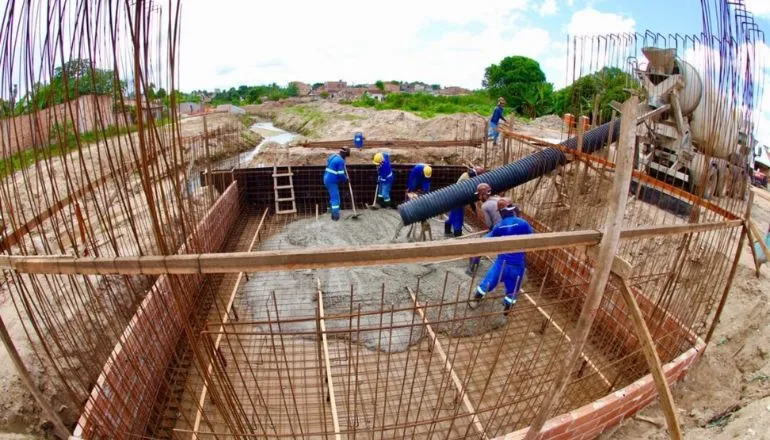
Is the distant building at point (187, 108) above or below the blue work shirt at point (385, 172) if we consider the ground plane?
above

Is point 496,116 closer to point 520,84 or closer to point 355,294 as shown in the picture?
point 355,294

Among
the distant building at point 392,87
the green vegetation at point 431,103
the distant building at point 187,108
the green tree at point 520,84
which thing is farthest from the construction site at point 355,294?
the distant building at point 392,87

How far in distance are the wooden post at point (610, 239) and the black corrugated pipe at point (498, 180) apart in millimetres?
3885

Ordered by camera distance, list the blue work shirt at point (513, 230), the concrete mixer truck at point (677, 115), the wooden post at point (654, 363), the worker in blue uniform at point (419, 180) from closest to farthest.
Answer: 1. the wooden post at point (654, 363)
2. the blue work shirt at point (513, 230)
3. the concrete mixer truck at point (677, 115)
4. the worker in blue uniform at point (419, 180)

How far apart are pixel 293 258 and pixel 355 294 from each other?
10.6 ft

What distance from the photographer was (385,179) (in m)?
8.13

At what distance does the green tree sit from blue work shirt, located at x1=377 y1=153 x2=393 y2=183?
21.8 meters

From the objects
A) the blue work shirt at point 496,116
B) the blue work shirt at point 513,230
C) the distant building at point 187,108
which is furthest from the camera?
the distant building at point 187,108

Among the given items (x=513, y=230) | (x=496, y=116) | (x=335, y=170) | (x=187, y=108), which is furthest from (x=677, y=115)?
(x=187, y=108)

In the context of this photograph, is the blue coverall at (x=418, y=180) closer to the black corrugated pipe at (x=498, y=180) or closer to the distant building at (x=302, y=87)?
the black corrugated pipe at (x=498, y=180)

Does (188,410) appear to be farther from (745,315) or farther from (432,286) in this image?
(745,315)

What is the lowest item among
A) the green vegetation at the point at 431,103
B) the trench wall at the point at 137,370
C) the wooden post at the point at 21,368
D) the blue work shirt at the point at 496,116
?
the trench wall at the point at 137,370

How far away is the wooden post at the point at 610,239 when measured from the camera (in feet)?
6.00

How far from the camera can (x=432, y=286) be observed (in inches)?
211
